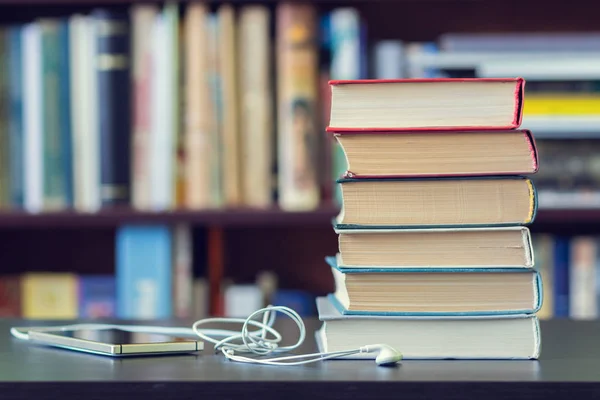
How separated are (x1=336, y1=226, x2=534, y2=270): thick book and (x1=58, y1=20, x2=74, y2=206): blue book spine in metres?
1.11

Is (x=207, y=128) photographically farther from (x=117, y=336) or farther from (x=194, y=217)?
(x=117, y=336)

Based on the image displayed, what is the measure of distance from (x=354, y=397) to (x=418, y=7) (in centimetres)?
143

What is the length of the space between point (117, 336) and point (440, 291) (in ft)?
0.80

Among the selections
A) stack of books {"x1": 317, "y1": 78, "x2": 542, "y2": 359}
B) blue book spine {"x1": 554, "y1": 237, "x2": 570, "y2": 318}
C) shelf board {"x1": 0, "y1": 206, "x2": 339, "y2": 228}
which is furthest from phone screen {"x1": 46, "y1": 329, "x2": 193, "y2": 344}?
blue book spine {"x1": 554, "y1": 237, "x2": 570, "y2": 318}

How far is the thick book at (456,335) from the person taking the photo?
0.60 m

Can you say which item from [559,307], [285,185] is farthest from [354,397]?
[559,307]

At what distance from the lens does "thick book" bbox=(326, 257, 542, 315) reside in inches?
23.9

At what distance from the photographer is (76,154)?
1630 mm

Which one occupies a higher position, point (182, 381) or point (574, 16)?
point (574, 16)

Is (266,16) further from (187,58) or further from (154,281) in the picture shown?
(154,281)

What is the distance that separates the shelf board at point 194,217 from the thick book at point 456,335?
97cm

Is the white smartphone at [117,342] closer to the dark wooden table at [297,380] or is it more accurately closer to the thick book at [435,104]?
the dark wooden table at [297,380]

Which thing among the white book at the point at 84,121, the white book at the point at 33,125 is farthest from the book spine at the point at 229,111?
the white book at the point at 33,125

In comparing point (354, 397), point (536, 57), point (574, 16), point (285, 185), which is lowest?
point (354, 397)
